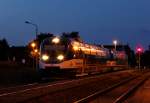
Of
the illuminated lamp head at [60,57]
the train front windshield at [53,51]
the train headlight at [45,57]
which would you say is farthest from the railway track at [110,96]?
the train headlight at [45,57]

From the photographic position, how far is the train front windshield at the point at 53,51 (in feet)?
154

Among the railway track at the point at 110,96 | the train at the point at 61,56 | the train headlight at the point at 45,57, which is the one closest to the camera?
the railway track at the point at 110,96

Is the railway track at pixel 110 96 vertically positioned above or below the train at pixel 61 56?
below

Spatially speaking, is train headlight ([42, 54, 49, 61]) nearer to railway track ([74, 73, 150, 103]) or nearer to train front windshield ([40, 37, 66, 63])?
train front windshield ([40, 37, 66, 63])

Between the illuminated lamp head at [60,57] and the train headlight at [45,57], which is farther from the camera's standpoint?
the train headlight at [45,57]

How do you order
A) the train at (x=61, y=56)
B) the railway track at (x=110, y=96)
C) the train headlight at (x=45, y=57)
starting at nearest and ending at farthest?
the railway track at (x=110, y=96)
the train at (x=61, y=56)
the train headlight at (x=45, y=57)

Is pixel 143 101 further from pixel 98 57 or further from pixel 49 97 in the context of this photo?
pixel 98 57

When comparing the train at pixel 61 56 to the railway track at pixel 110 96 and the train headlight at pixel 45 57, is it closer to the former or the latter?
the train headlight at pixel 45 57

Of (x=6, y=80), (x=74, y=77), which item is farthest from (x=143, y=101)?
(x=74, y=77)

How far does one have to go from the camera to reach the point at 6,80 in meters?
44.8

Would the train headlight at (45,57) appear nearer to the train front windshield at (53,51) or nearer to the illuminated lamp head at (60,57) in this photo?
the train front windshield at (53,51)

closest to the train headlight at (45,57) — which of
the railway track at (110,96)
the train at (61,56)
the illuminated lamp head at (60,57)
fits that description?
the train at (61,56)

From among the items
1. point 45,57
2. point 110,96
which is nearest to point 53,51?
point 45,57

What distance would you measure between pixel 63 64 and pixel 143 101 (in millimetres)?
23108
